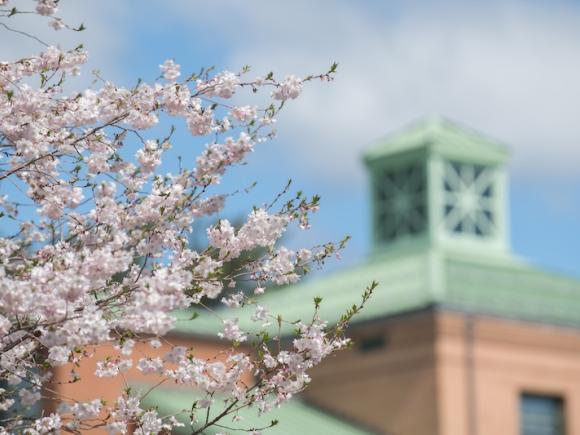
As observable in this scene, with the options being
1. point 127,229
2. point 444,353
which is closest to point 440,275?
point 444,353

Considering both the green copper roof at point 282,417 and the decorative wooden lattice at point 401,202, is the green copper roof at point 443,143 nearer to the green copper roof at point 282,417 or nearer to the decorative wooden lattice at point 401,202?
the decorative wooden lattice at point 401,202

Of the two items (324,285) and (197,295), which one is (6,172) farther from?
(324,285)

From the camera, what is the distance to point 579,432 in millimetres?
33375

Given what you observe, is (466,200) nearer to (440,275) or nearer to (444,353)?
(440,275)

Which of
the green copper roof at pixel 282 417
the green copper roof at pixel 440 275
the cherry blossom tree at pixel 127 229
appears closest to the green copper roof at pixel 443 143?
the green copper roof at pixel 440 275

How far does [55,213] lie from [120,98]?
1.05 metres

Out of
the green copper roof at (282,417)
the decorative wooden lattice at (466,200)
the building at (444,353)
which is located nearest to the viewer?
the green copper roof at (282,417)

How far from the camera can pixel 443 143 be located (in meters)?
37.9

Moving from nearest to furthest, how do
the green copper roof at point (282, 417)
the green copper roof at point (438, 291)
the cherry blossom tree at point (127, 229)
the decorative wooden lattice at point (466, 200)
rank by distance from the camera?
1. the cherry blossom tree at point (127, 229)
2. the green copper roof at point (282, 417)
3. the green copper roof at point (438, 291)
4. the decorative wooden lattice at point (466, 200)

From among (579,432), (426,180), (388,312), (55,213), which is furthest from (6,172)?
(426,180)

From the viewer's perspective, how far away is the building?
105ft

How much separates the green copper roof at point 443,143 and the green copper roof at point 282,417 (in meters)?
8.53

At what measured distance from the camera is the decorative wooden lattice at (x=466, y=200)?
1499 inches

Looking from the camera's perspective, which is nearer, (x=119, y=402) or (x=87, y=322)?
(x=87, y=322)
